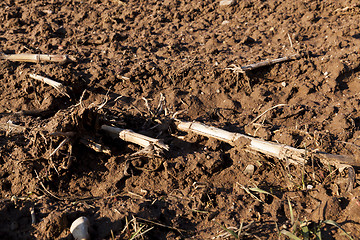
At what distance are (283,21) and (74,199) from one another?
3.68m

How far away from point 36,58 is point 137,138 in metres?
1.90

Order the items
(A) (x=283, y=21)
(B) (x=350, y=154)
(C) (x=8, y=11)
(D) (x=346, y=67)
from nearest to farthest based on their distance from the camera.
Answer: (B) (x=350, y=154)
(D) (x=346, y=67)
(A) (x=283, y=21)
(C) (x=8, y=11)

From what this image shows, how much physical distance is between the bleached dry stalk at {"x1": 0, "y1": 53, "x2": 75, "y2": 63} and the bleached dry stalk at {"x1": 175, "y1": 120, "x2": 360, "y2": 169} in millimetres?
1792

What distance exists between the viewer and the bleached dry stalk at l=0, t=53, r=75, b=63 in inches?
156

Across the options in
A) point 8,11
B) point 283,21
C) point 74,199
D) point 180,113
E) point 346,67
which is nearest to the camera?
point 74,199

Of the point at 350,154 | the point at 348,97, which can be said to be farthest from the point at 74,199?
the point at 348,97

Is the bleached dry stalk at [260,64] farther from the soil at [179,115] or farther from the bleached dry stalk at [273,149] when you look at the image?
the bleached dry stalk at [273,149]

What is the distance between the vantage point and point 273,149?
9.17ft

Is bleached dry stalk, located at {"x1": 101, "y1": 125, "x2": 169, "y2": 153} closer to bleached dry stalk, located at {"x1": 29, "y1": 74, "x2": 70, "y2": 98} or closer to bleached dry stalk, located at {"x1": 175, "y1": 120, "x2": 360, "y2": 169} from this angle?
bleached dry stalk, located at {"x1": 175, "y1": 120, "x2": 360, "y2": 169}

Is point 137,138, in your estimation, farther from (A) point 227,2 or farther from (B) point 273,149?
(A) point 227,2

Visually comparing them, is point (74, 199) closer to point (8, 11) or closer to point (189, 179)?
point (189, 179)

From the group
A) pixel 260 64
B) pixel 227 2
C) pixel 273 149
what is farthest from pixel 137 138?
pixel 227 2

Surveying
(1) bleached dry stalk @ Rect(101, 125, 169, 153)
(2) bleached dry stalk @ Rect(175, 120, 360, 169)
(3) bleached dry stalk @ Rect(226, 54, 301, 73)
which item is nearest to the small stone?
(3) bleached dry stalk @ Rect(226, 54, 301, 73)

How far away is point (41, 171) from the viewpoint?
9.15ft
